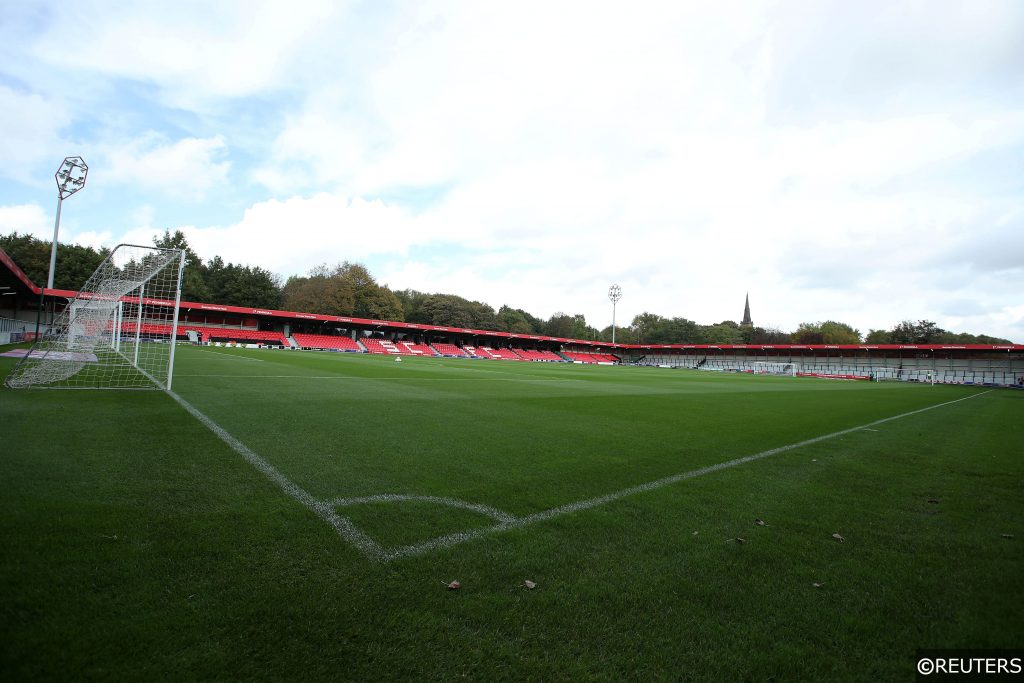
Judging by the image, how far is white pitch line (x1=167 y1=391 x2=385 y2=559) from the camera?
121 inches

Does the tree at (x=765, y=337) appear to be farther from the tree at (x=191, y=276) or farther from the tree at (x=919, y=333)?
the tree at (x=191, y=276)

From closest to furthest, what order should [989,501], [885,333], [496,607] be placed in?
[496,607] → [989,501] → [885,333]

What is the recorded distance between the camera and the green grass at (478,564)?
6.76 feet

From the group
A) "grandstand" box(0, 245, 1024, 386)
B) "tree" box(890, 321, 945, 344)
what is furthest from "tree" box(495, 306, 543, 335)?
"tree" box(890, 321, 945, 344)

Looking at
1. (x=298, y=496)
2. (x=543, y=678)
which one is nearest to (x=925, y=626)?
(x=543, y=678)

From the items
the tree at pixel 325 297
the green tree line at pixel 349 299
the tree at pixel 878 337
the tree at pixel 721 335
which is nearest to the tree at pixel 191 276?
the green tree line at pixel 349 299

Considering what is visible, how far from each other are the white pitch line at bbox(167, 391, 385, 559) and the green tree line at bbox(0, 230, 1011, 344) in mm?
69126

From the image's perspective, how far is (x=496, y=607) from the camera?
8.00 ft

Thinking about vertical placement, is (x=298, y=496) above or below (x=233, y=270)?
below

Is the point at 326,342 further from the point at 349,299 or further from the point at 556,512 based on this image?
the point at 556,512

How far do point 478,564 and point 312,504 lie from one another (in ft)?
5.32

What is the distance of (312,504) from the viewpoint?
3.77 meters

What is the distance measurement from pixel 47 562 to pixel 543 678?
2.68 meters

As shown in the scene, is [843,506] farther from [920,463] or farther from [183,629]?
[183,629]
